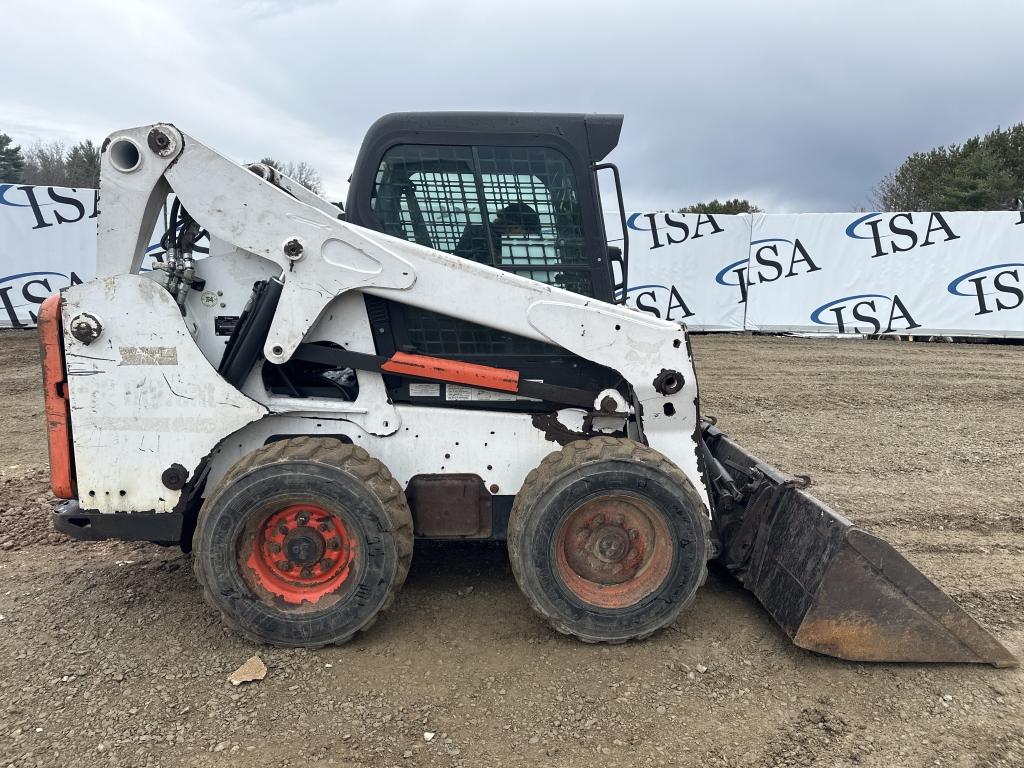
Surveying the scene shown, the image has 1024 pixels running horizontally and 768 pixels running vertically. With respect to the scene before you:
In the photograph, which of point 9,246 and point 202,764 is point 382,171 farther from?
point 9,246

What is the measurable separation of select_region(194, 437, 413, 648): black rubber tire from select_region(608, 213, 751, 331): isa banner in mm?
12323

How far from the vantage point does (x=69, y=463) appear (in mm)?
3258

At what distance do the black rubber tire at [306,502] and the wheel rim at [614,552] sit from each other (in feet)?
2.56

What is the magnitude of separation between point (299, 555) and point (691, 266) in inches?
520

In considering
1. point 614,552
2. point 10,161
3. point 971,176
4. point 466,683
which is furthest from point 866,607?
point 10,161

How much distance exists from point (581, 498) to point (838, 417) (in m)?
5.95

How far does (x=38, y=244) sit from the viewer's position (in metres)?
12.5

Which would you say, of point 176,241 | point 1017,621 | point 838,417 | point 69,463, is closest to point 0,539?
point 69,463

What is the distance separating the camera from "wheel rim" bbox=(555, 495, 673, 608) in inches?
127

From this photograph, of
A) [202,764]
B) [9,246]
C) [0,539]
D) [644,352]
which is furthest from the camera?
[9,246]

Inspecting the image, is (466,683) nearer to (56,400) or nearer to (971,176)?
(56,400)

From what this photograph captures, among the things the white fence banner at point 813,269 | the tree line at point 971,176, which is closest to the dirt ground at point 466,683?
the white fence banner at point 813,269

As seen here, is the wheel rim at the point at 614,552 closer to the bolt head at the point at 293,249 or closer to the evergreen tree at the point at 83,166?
the bolt head at the point at 293,249

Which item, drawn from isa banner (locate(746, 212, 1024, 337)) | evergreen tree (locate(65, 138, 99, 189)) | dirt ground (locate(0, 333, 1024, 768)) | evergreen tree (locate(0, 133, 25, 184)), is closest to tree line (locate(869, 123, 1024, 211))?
isa banner (locate(746, 212, 1024, 337))
